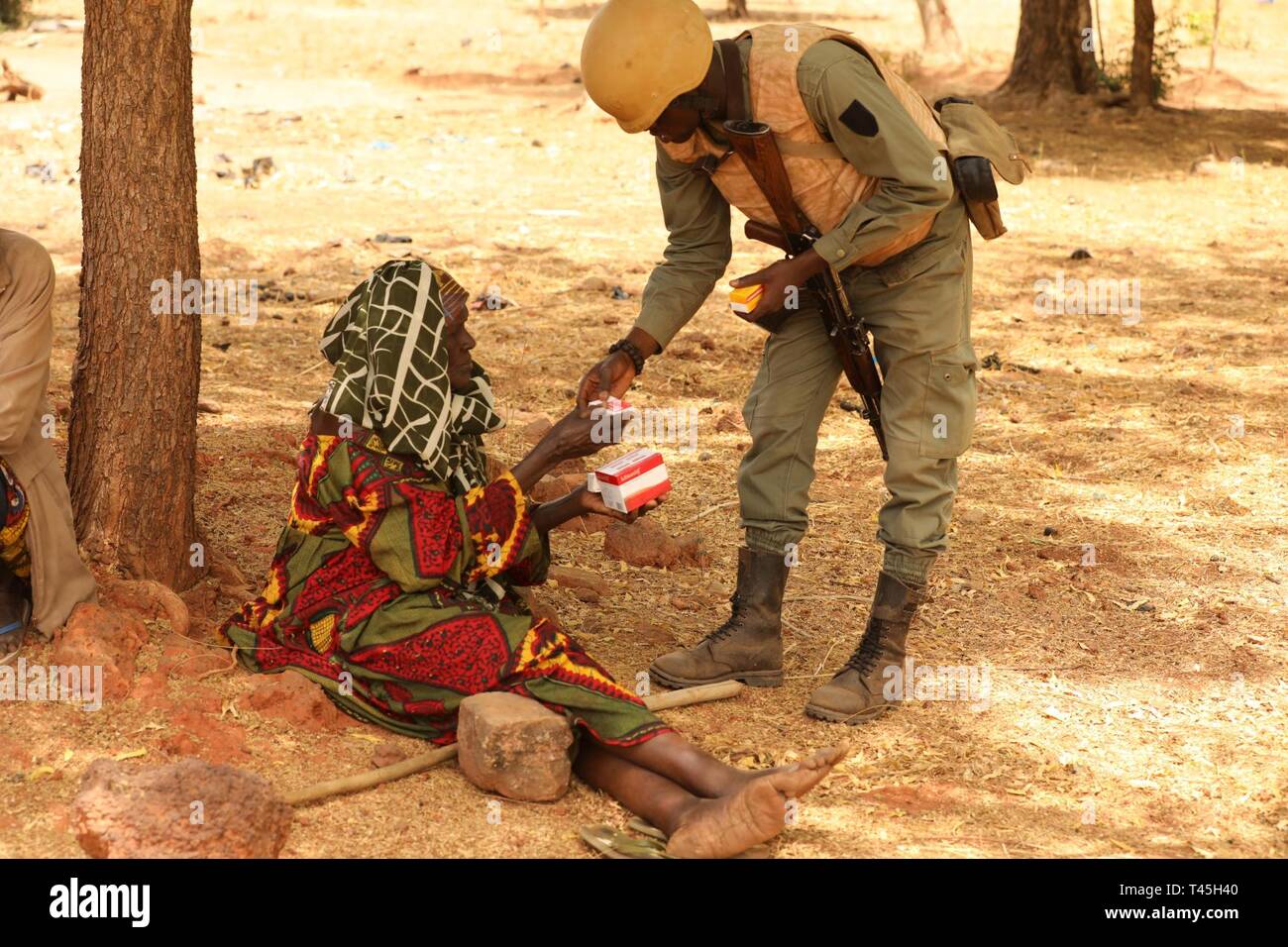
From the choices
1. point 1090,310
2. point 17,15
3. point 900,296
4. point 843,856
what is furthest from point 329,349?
point 17,15

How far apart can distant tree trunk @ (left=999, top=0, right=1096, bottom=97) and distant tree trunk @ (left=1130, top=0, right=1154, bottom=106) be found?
48 centimetres

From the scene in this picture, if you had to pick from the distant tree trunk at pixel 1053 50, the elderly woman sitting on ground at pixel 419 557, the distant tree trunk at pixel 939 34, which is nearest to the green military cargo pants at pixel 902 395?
the elderly woman sitting on ground at pixel 419 557

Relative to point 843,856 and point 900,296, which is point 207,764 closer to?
point 843,856

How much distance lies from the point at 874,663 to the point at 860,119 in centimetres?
143

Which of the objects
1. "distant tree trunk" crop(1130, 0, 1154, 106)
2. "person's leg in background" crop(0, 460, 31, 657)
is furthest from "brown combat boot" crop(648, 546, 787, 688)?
"distant tree trunk" crop(1130, 0, 1154, 106)

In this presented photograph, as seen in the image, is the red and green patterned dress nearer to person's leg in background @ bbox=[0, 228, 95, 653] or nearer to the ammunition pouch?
person's leg in background @ bbox=[0, 228, 95, 653]

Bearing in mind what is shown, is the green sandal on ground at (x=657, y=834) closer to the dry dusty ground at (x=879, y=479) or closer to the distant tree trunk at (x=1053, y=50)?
the dry dusty ground at (x=879, y=479)

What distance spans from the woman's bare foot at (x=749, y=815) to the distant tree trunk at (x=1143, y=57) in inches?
470

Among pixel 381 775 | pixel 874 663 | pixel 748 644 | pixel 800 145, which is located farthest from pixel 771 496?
pixel 381 775

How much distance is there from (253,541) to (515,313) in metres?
3.22

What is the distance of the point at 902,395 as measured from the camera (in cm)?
380

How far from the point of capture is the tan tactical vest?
358cm

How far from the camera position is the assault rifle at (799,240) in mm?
3566

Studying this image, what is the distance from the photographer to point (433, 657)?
137 inches
